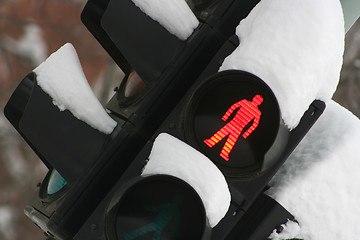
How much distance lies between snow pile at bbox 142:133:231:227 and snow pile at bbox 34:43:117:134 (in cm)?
32

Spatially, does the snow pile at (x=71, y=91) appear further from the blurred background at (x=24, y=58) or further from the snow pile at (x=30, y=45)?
the snow pile at (x=30, y=45)

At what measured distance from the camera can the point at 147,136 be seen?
8.04 ft

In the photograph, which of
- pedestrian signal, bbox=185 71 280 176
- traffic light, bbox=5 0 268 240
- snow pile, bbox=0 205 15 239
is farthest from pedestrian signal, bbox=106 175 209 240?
snow pile, bbox=0 205 15 239

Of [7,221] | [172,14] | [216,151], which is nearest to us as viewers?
[216,151]

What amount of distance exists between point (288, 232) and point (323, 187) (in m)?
0.19

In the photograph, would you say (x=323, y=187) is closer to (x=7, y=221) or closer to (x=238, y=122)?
(x=238, y=122)

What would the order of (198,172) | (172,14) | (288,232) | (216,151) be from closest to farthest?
(198,172)
(216,151)
(172,14)
(288,232)

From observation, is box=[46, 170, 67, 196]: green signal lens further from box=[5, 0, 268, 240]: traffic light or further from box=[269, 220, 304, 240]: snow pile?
box=[269, 220, 304, 240]: snow pile

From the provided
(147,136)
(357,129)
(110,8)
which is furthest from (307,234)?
(110,8)

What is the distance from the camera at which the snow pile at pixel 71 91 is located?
7.72 ft

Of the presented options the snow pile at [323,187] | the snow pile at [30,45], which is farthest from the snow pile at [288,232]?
the snow pile at [30,45]

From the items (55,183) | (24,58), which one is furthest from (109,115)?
(24,58)

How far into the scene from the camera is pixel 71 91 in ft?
7.77

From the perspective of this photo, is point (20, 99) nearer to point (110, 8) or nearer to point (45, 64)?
point (45, 64)
